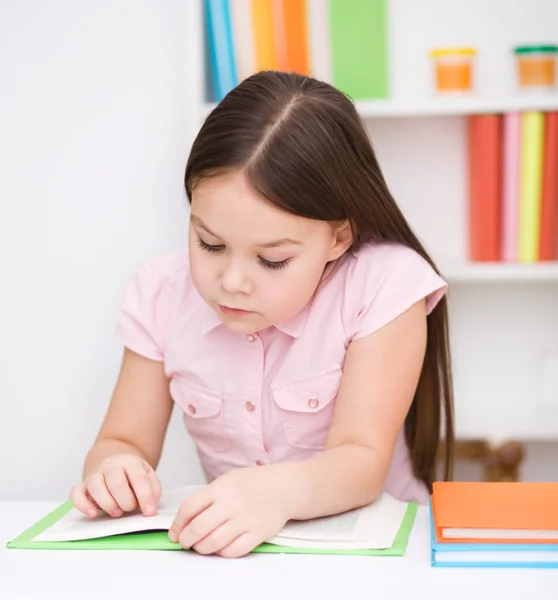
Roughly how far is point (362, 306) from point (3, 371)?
1.05m

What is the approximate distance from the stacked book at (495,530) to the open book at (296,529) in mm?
53

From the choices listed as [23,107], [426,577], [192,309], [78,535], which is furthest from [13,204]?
[426,577]

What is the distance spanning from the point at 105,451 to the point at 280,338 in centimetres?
29

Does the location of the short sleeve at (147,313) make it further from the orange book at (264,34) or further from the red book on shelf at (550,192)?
the red book on shelf at (550,192)

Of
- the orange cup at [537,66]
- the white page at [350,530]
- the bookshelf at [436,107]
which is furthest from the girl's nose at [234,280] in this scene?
the orange cup at [537,66]

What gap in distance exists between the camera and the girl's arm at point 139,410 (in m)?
1.31

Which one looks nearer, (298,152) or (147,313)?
(298,152)

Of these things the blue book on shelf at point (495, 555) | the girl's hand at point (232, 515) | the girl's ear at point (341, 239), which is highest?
the girl's ear at point (341, 239)

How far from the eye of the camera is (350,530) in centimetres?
100

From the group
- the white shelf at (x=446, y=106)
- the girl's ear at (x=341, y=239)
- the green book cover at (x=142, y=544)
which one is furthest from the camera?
the white shelf at (x=446, y=106)

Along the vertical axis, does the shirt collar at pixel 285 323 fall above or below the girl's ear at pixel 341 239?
below

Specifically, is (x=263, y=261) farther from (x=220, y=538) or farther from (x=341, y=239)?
(x=220, y=538)

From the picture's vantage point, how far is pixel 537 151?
5.65 feet

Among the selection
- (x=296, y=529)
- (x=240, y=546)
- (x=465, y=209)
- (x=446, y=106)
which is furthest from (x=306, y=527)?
(x=465, y=209)
